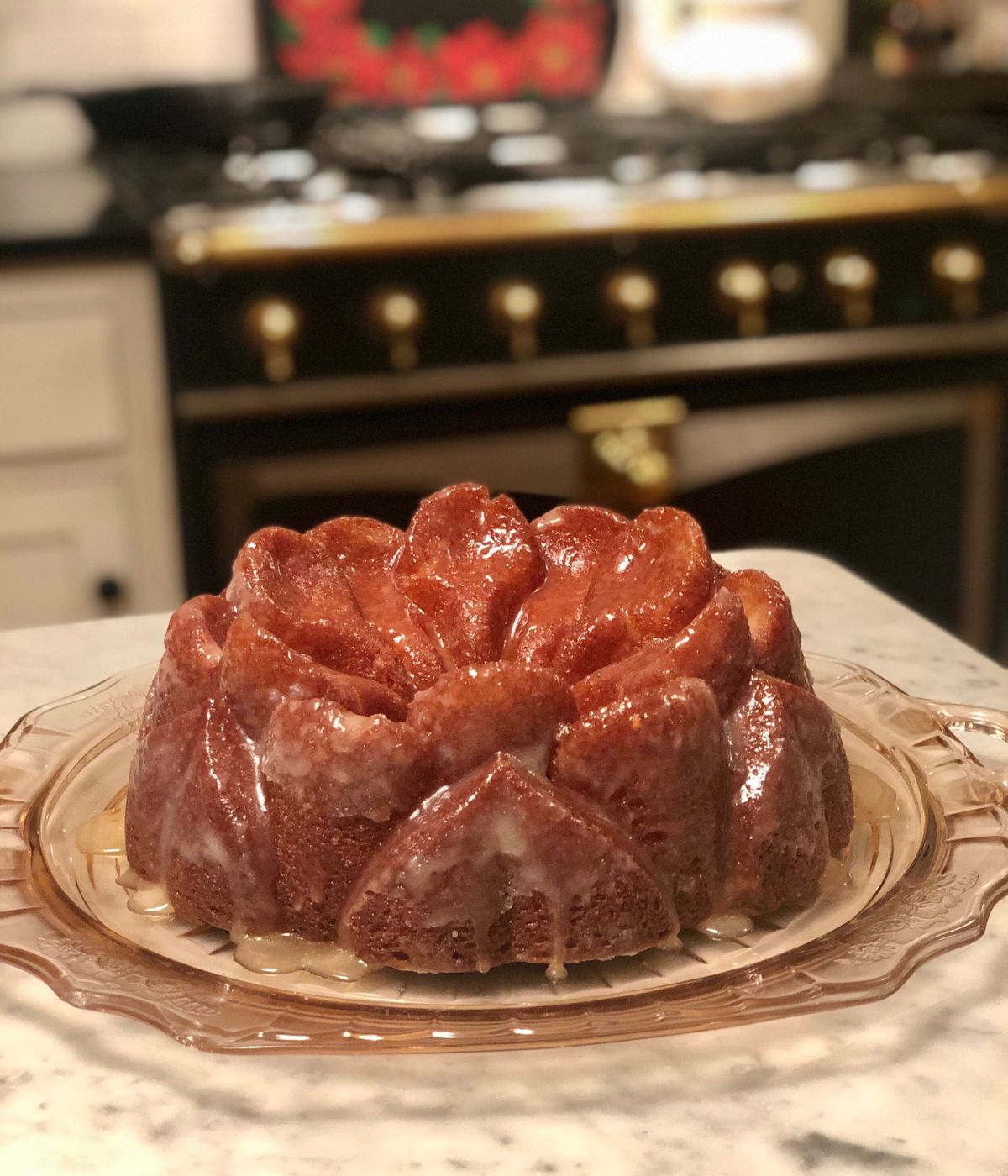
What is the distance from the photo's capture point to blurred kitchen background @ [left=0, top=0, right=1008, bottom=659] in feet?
7.39

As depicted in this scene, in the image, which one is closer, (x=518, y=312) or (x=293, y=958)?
(x=293, y=958)

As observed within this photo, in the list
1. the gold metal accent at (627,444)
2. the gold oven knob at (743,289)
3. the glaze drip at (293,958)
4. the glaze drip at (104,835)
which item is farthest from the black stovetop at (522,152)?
the glaze drip at (293,958)

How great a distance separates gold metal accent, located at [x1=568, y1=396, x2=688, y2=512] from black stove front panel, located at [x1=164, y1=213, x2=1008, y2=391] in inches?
3.9

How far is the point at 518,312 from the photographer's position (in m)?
2.33

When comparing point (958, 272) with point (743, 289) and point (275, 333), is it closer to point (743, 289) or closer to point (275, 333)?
point (743, 289)

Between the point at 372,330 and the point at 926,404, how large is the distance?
89 cm

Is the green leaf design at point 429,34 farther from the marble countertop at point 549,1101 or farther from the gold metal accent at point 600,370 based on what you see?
the marble countertop at point 549,1101

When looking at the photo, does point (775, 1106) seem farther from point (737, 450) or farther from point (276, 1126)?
point (737, 450)

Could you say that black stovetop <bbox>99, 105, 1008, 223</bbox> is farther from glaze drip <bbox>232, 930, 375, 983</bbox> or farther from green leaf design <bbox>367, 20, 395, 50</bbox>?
glaze drip <bbox>232, 930, 375, 983</bbox>

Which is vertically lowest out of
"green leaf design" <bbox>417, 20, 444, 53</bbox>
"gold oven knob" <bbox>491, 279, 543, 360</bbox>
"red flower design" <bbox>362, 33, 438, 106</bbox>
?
"gold oven knob" <bbox>491, 279, 543, 360</bbox>

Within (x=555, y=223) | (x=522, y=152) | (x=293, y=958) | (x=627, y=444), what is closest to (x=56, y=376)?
(x=555, y=223)

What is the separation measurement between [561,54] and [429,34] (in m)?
0.26

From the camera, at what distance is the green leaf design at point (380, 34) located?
3.09 meters

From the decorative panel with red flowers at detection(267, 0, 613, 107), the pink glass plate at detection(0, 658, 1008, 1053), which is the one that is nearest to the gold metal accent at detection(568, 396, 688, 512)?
the decorative panel with red flowers at detection(267, 0, 613, 107)
